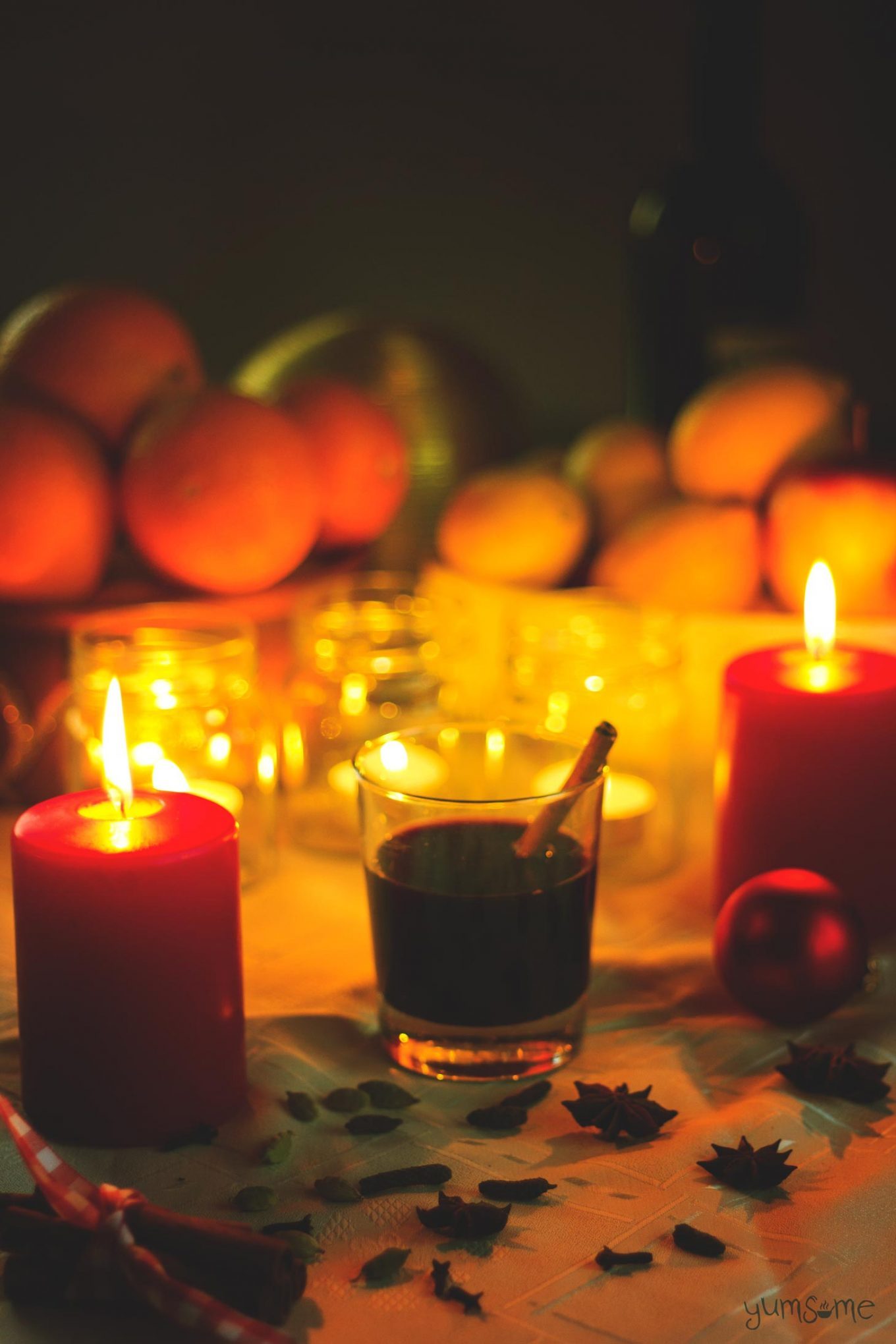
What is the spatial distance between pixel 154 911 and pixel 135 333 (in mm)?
535

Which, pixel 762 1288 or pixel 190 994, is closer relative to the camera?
pixel 762 1288

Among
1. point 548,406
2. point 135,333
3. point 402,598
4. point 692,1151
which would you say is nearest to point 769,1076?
point 692,1151

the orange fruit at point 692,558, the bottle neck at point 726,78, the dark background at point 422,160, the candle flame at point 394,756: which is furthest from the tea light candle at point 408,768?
the dark background at point 422,160

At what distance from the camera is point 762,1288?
19.8 inches

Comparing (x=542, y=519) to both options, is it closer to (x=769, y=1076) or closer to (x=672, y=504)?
(x=672, y=504)

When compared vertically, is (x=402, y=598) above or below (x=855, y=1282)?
above

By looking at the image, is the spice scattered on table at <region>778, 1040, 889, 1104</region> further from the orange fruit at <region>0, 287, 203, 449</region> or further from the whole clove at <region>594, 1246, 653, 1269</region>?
the orange fruit at <region>0, 287, 203, 449</region>

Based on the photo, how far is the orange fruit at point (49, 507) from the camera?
89 cm

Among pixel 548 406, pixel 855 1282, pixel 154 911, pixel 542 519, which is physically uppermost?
pixel 548 406

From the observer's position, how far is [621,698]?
0.93 metres

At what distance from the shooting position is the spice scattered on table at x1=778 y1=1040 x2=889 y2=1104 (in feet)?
2.09

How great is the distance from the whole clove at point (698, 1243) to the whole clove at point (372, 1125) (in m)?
0.14

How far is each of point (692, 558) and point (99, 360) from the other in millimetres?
432

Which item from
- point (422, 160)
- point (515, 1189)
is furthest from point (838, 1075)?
point (422, 160)
